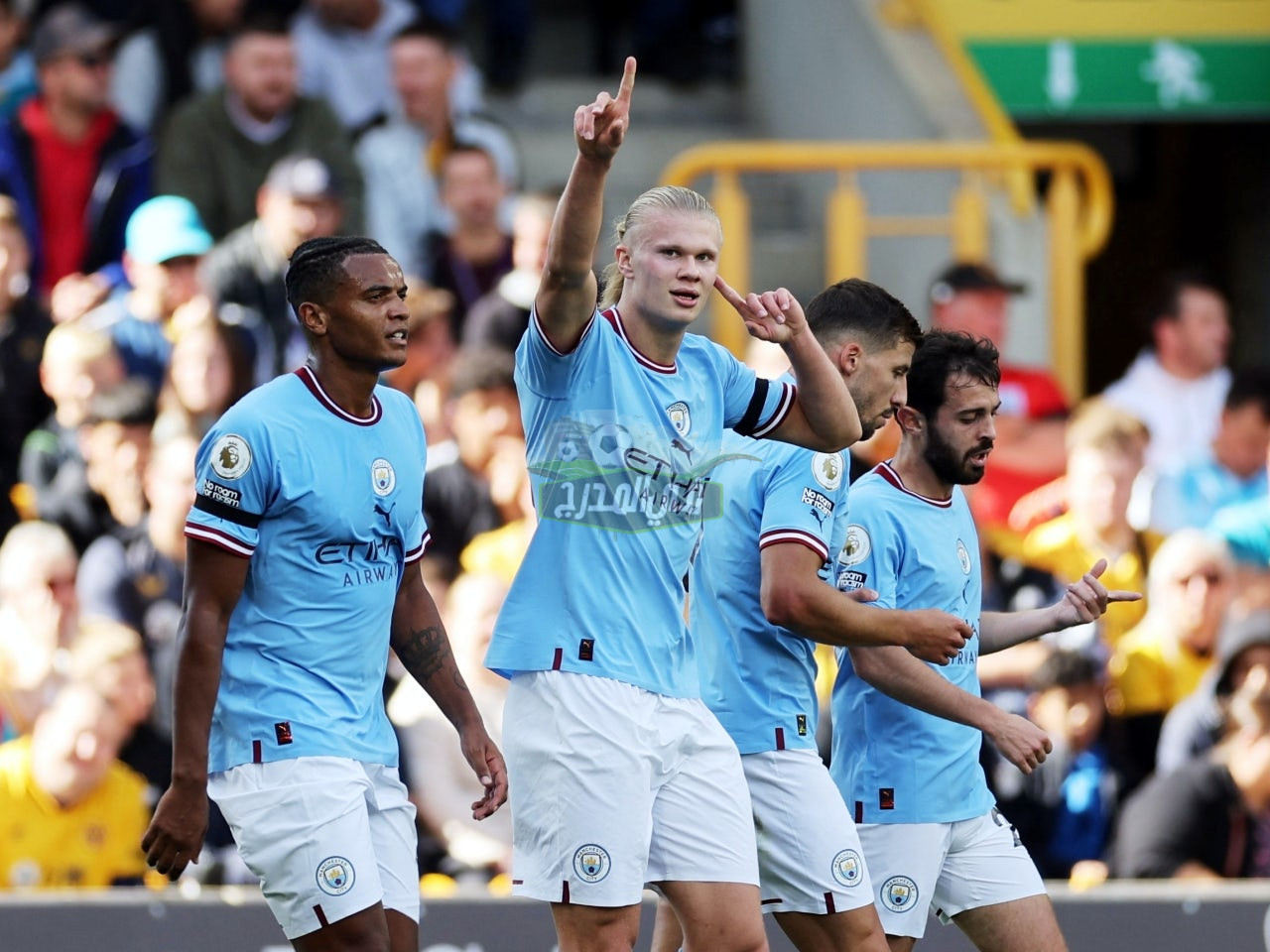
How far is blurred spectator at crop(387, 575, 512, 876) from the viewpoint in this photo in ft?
25.6

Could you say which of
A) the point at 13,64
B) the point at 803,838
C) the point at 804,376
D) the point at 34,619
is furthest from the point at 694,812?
the point at 13,64

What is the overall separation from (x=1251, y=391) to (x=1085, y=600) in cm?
476

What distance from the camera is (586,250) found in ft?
14.6

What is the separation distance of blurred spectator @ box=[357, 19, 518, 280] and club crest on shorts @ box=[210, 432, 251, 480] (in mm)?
5215

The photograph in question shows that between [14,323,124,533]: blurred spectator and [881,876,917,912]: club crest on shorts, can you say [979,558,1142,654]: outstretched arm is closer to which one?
[881,876,917,912]: club crest on shorts

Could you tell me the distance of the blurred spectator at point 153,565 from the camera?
820cm

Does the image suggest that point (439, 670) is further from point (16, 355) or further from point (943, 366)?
point (16, 355)

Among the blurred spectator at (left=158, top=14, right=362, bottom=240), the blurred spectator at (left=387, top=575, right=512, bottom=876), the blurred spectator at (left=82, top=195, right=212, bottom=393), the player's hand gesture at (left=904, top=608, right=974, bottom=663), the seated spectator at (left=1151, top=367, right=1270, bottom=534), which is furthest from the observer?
the blurred spectator at (left=158, top=14, right=362, bottom=240)

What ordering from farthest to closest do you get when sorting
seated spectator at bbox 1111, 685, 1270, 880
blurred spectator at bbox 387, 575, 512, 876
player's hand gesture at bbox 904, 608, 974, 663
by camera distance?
1. seated spectator at bbox 1111, 685, 1270, 880
2. blurred spectator at bbox 387, 575, 512, 876
3. player's hand gesture at bbox 904, 608, 974, 663

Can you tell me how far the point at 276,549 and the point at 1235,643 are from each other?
4.72 m

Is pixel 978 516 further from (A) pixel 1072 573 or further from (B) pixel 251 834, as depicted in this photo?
(B) pixel 251 834

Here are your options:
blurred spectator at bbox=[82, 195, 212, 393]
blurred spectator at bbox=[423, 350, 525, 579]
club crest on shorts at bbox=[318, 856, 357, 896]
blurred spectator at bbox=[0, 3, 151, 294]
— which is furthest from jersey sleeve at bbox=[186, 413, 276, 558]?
blurred spectator at bbox=[0, 3, 151, 294]

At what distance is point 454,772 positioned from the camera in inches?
311

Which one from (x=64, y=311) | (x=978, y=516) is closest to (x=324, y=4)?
(x=64, y=311)
